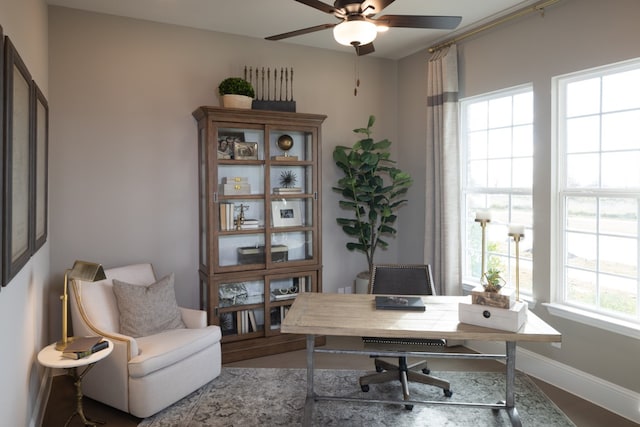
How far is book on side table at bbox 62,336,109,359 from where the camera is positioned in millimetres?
2433

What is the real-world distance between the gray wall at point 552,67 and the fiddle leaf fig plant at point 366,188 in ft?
3.22

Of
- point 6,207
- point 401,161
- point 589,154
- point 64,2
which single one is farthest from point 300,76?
point 6,207

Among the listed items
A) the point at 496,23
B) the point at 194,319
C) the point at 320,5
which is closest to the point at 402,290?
the point at 194,319

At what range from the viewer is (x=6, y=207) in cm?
169

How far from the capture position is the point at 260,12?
354 centimetres

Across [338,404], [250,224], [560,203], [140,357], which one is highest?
[560,203]

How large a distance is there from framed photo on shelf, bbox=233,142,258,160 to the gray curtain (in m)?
1.71

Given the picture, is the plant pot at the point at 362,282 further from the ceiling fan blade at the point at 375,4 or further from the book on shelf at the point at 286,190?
the ceiling fan blade at the point at 375,4

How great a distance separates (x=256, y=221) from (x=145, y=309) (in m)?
1.20

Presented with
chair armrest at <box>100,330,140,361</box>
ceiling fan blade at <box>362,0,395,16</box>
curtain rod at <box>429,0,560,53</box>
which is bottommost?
chair armrest at <box>100,330,140,361</box>

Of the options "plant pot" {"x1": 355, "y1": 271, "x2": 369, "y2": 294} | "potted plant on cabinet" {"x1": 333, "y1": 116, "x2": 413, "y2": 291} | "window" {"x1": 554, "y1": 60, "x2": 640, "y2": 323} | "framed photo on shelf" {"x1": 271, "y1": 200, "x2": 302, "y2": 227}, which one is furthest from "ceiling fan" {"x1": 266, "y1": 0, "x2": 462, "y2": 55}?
"plant pot" {"x1": 355, "y1": 271, "x2": 369, "y2": 294}

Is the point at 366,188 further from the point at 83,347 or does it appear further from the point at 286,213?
the point at 83,347

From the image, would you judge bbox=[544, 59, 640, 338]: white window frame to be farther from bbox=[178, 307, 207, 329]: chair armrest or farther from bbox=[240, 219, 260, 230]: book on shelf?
bbox=[178, 307, 207, 329]: chair armrest

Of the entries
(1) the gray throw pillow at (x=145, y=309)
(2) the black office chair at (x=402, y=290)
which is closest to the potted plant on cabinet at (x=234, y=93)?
(1) the gray throw pillow at (x=145, y=309)
